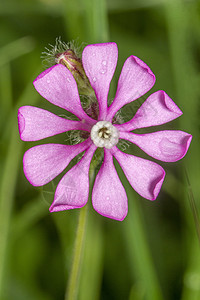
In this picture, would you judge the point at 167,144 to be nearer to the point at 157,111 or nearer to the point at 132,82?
the point at 157,111

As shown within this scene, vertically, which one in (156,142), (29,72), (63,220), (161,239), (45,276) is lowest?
(45,276)

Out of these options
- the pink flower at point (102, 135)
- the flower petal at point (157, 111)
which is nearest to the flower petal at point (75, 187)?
the pink flower at point (102, 135)

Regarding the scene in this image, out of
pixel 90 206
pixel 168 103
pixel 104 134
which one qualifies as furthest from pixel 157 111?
pixel 90 206

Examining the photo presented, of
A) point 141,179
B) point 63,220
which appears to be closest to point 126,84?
point 141,179

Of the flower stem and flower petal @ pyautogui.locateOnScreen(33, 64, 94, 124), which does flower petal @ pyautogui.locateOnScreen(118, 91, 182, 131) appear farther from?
the flower stem

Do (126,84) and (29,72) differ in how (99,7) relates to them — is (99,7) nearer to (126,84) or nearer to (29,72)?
(126,84)

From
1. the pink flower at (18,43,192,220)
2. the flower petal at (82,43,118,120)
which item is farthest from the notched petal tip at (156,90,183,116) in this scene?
the flower petal at (82,43,118,120)

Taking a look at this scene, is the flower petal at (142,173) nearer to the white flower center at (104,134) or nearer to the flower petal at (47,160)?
the white flower center at (104,134)

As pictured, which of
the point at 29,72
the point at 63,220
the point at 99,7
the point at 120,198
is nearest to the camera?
the point at 120,198
